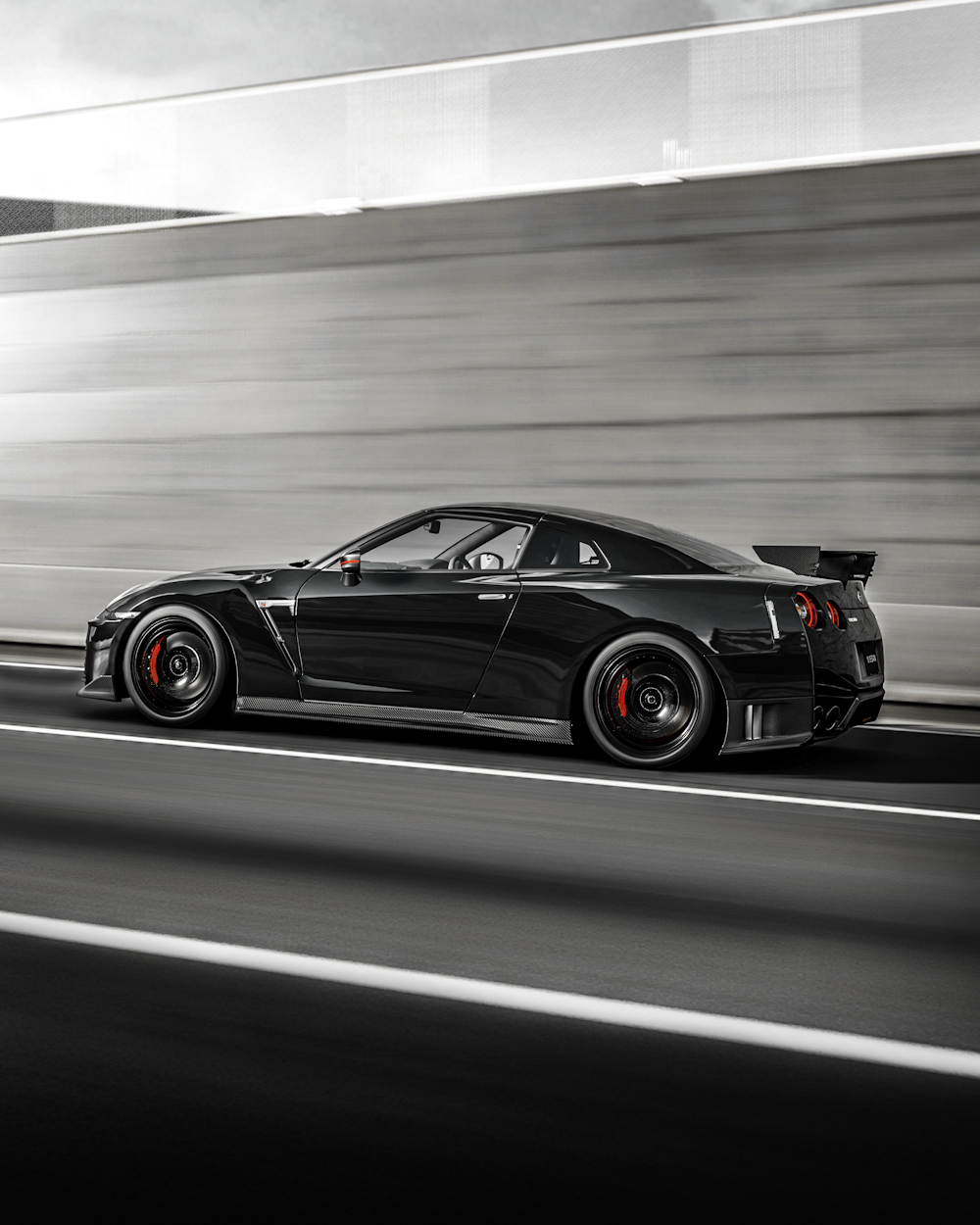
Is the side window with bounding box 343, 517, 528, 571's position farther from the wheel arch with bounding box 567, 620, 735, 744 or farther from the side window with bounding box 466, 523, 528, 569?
the wheel arch with bounding box 567, 620, 735, 744

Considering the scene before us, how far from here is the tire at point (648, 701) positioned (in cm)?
741

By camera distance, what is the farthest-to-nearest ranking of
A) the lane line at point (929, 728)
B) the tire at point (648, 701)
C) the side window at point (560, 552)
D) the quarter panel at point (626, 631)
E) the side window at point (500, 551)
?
the lane line at point (929, 728) → the side window at point (500, 551) → the side window at point (560, 552) → the tire at point (648, 701) → the quarter panel at point (626, 631)

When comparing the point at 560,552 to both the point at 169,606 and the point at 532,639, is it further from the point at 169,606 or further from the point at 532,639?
the point at 169,606

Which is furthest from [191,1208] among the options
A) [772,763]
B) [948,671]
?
[948,671]

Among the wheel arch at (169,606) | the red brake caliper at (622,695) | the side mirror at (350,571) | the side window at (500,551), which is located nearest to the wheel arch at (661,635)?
the red brake caliper at (622,695)

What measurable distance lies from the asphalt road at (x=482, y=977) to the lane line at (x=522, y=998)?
0.06 meters

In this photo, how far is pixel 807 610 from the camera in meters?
7.36

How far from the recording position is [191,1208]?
2.65 m

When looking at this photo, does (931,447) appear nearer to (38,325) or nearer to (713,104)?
(713,104)

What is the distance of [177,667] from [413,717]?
1570 millimetres

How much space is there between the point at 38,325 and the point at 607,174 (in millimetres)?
5984

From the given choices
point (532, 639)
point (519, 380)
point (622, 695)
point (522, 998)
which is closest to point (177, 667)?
point (532, 639)

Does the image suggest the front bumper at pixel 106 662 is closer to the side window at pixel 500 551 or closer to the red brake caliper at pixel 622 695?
the side window at pixel 500 551

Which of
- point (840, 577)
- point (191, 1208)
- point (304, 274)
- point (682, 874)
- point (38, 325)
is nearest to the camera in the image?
point (191, 1208)
